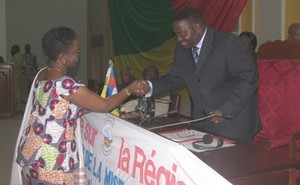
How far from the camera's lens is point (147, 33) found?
5922 millimetres

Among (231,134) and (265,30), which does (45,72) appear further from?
(265,30)

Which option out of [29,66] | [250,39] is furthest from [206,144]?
[29,66]

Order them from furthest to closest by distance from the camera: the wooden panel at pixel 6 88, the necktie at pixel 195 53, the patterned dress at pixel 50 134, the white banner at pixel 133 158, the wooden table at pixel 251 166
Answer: the wooden panel at pixel 6 88 → the necktie at pixel 195 53 → the patterned dress at pixel 50 134 → the wooden table at pixel 251 166 → the white banner at pixel 133 158

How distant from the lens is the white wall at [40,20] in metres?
10.0

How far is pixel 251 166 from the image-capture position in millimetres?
1553

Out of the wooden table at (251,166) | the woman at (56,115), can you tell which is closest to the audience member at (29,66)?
the woman at (56,115)

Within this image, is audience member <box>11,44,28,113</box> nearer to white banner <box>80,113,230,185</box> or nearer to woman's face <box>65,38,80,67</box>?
white banner <box>80,113,230,185</box>

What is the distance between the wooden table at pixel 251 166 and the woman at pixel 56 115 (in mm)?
642

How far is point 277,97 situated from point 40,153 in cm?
174

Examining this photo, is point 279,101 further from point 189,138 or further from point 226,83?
point 189,138

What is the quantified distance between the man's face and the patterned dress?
0.68 meters

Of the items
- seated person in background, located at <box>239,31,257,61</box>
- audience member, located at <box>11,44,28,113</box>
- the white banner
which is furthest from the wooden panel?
the white banner

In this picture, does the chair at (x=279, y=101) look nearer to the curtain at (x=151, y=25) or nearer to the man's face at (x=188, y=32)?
the man's face at (x=188, y=32)

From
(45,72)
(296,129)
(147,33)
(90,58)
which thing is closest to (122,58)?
(147,33)
